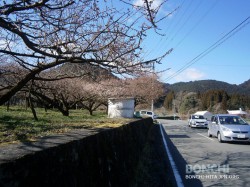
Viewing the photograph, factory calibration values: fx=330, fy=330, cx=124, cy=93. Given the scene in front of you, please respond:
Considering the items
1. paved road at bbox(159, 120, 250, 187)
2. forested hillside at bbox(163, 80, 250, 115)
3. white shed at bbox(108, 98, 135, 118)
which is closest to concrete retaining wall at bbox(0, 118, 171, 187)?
paved road at bbox(159, 120, 250, 187)

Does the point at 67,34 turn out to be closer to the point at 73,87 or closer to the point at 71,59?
the point at 71,59

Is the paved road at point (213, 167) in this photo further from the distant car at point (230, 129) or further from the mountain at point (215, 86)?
the mountain at point (215, 86)

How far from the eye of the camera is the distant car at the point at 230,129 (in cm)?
1678

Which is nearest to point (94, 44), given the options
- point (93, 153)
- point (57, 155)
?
point (93, 153)

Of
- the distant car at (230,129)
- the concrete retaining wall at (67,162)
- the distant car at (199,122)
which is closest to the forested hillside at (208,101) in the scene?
the distant car at (199,122)

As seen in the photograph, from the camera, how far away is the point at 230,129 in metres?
17.1

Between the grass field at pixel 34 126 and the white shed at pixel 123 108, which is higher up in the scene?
the white shed at pixel 123 108

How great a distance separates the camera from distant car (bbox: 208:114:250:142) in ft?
55.0

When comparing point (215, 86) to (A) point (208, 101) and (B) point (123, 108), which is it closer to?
(A) point (208, 101)

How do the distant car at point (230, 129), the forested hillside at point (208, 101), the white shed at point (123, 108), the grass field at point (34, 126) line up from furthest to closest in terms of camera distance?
the forested hillside at point (208, 101)
the white shed at point (123, 108)
the distant car at point (230, 129)
the grass field at point (34, 126)

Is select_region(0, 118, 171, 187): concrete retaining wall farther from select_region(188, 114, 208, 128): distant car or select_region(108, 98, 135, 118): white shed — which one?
select_region(188, 114, 208, 128): distant car

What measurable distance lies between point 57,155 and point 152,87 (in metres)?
43.3

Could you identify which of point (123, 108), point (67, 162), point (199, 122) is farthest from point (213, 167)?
point (199, 122)

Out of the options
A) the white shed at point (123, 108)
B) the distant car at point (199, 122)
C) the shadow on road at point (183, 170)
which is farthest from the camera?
the distant car at point (199, 122)
